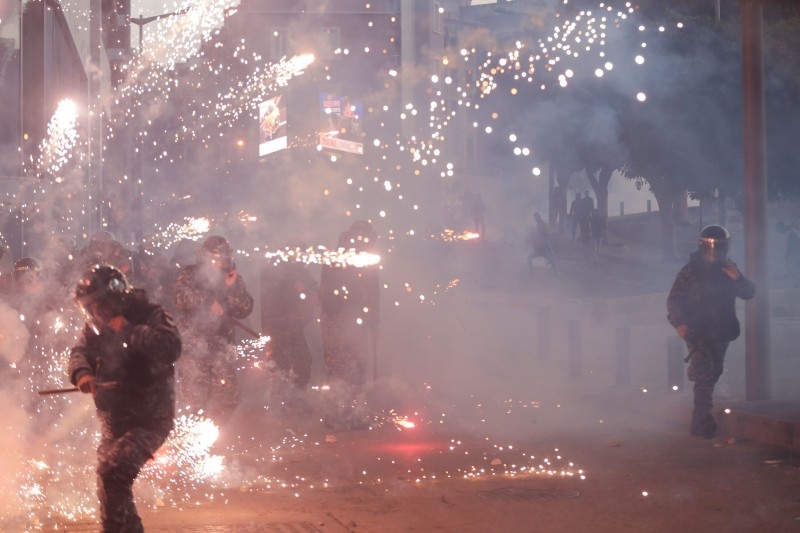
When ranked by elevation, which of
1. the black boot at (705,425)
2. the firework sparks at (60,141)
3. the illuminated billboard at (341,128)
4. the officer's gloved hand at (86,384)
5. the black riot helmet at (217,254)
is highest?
the illuminated billboard at (341,128)

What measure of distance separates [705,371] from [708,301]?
0.55 meters

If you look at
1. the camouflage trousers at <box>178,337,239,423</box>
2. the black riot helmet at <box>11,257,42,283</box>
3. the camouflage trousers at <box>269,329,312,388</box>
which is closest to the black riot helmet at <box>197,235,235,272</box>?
the camouflage trousers at <box>178,337,239,423</box>

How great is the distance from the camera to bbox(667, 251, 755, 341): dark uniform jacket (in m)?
8.88

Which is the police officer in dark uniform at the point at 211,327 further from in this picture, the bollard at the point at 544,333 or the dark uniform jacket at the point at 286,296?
the bollard at the point at 544,333

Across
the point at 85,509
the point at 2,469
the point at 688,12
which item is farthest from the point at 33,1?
the point at 688,12

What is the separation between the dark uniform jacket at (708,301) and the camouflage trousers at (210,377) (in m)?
3.71

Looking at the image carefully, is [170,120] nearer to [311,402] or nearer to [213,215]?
[213,215]

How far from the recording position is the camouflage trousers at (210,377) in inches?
374

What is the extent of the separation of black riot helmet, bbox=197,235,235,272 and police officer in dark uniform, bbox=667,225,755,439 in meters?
3.72

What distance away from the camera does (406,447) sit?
8688 millimetres

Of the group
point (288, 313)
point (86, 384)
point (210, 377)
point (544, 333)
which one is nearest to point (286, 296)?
point (288, 313)

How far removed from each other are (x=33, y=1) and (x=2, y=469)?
28.4 ft

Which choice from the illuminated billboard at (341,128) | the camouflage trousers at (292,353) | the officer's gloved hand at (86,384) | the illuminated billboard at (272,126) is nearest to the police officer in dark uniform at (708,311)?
the camouflage trousers at (292,353)

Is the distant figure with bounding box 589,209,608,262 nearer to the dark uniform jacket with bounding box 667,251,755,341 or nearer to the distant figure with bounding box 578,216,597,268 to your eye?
the distant figure with bounding box 578,216,597,268
